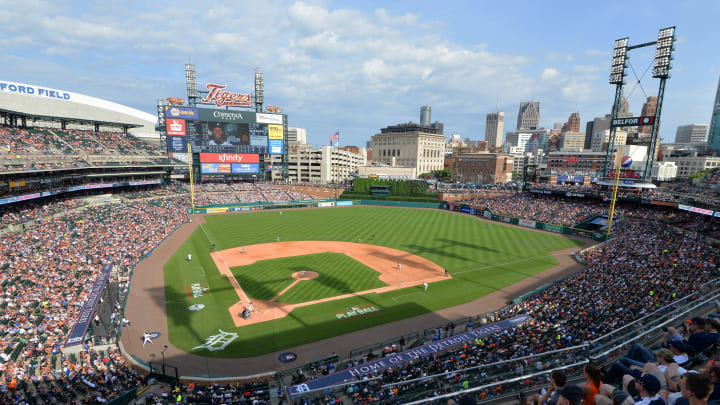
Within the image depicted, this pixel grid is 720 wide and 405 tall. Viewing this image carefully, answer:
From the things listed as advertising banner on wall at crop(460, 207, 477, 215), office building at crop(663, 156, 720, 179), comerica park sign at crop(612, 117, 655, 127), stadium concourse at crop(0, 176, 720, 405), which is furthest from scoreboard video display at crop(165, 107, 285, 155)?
office building at crop(663, 156, 720, 179)

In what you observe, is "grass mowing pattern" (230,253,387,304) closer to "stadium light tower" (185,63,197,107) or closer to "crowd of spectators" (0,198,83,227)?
"crowd of spectators" (0,198,83,227)

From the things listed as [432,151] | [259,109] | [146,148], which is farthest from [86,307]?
[432,151]

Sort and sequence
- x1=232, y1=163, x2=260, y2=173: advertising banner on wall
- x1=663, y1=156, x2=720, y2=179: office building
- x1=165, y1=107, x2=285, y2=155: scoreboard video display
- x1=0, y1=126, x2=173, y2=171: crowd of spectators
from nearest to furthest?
x1=0, y1=126, x2=173, y2=171: crowd of spectators
x1=165, y1=107, x2=285, y2=155: scoreboard video display
x1=232, y1=163, x2=260, y2=173: advertising banner on wall
x1=663, y1=156, x2=720, y2=179: office building

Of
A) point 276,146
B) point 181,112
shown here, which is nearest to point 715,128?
point 276,146

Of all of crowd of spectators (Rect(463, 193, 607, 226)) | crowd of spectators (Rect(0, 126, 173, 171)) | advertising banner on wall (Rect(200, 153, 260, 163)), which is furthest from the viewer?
advertising banner on wall (Rect(200, 153, 260, 163))

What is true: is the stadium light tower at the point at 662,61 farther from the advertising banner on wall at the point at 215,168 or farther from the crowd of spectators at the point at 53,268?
the advertising banner on wall at the point at 215,168

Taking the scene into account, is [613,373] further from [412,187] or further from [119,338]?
[412,187]

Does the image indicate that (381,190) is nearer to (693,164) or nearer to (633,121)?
(633,121)

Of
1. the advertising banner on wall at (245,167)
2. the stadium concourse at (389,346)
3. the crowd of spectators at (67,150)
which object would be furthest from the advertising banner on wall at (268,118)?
the stadium concourse at (389,346)
